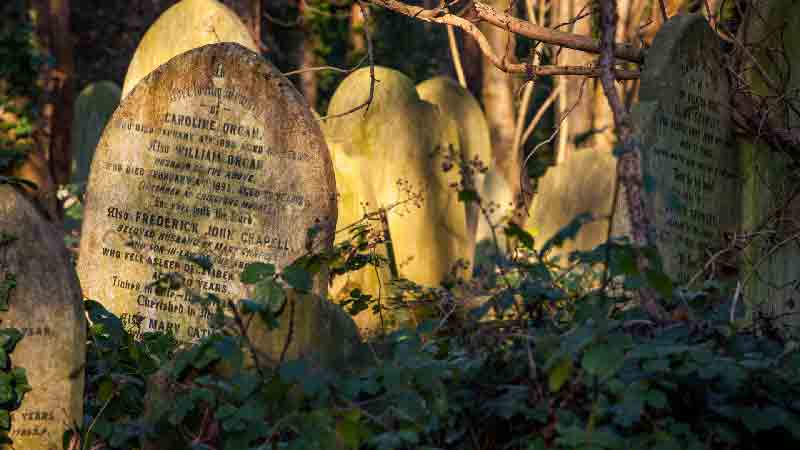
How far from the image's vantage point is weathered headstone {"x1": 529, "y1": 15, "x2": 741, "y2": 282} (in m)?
5.03

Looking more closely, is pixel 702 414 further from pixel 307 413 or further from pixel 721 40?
pixel 721 40

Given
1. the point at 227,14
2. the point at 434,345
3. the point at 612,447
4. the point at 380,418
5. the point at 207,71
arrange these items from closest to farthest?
the point at 612,447, the point at 380,418, the point at 434,345, the point at 207,71, the point at 227,14

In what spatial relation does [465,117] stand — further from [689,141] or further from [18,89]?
[18,89]

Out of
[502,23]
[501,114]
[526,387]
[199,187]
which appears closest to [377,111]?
[199,187]

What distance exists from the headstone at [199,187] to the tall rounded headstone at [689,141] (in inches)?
55.9

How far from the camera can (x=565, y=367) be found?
2602 mm

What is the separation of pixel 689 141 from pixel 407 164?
3.59 meters

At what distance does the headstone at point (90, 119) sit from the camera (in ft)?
42.2

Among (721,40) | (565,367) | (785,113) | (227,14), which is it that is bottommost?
(565,367)

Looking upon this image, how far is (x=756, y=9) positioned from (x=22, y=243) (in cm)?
356

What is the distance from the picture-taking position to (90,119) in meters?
13.1

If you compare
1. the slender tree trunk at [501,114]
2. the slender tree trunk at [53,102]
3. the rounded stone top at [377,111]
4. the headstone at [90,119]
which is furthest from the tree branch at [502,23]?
the headstone at [90,119]

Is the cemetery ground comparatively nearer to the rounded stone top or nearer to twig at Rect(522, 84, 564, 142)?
the rounded stone top

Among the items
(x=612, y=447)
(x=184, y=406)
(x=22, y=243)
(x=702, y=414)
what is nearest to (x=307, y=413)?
(x=184, y=406)
